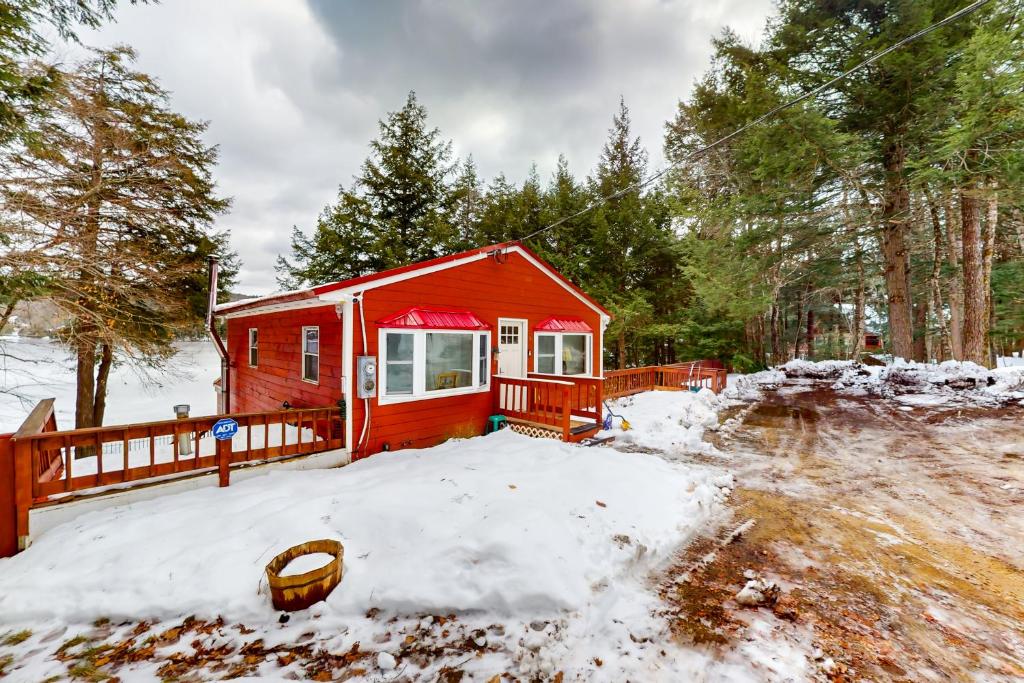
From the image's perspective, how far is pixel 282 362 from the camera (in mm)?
7879

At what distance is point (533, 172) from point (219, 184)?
14394mm

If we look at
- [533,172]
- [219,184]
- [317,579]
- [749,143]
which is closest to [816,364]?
[749,143]

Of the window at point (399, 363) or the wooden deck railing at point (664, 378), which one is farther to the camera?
the wooden deck railing at point (664, 378)

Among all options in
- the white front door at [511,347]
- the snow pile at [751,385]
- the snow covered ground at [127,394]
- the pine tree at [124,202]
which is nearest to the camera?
the pine tree at [124,202]

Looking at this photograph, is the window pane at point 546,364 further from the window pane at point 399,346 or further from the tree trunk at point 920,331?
the tree trunk at point 920,331

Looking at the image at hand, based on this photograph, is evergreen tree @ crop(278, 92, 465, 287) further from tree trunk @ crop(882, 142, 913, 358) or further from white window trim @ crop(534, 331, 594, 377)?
tree trunk @ crop(882, 142, 913, 358)

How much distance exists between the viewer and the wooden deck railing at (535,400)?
6566 millimetres

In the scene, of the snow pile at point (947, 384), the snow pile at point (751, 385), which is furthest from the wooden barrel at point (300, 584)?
the snow pile at point (947, 384)

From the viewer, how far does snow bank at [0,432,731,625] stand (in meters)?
2.72

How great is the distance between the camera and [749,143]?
12484 mm

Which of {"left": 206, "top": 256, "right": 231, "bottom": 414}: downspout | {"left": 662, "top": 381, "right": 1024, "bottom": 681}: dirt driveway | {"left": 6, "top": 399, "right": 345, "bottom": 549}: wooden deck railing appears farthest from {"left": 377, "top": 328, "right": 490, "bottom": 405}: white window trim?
{"left": 206, "top": 256, "right": 231, "bottom": 414}: downspout

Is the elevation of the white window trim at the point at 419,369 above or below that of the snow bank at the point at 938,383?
above

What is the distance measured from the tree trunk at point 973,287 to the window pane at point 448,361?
49.7 ft

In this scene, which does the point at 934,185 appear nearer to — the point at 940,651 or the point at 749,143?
the point at 749,143
